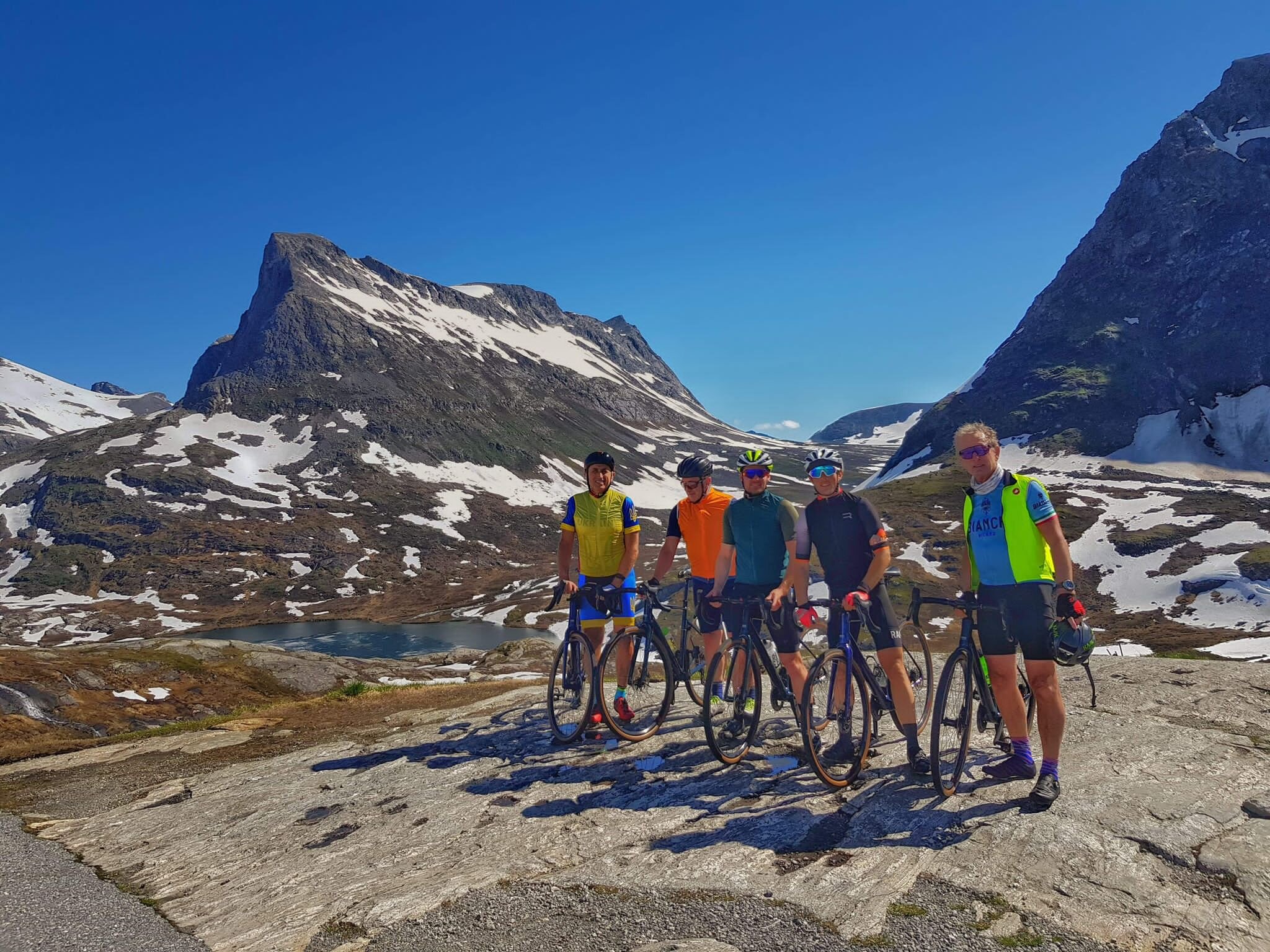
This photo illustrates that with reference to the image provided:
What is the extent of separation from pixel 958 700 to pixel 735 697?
2.76m

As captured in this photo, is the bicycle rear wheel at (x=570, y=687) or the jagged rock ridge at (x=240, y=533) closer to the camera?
the bicycle rear wheel at (x=570, y=687)

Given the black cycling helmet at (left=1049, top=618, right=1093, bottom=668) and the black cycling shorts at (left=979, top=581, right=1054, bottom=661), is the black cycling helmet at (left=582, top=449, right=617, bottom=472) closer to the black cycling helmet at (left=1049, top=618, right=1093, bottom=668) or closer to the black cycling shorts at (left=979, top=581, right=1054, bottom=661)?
the black cycling shorts at (left=979, top=581, right=1054, bottom=661)

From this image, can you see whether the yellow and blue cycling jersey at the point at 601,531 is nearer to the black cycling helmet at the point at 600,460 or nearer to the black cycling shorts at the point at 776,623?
the black cycling helmet at the point at 600,460

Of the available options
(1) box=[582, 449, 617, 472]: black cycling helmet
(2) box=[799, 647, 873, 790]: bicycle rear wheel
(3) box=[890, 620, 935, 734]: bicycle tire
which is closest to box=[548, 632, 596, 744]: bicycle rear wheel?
(1) box=[582, 449, 617, 472]: black cycling helmet

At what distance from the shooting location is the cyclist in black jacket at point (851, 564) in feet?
27.0

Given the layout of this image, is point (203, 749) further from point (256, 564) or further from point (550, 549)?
point (550, 549)

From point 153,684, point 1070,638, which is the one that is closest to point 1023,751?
point 1070,638

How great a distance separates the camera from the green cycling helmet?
9555 mm

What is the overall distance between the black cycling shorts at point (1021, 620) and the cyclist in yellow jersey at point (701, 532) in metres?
4.06

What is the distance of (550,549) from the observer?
166m

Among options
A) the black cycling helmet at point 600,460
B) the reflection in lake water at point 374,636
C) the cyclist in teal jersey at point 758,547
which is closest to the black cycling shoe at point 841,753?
the cyclist in teal jersey at point 758,547

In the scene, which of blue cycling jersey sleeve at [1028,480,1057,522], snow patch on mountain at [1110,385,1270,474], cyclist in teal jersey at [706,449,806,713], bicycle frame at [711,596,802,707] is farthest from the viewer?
snow patch on mountain at [1110,385,1270,474]

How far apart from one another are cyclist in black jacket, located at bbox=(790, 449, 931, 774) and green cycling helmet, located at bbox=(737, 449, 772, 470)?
72 centimetres

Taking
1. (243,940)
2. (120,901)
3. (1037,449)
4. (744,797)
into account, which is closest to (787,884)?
(744,797)
